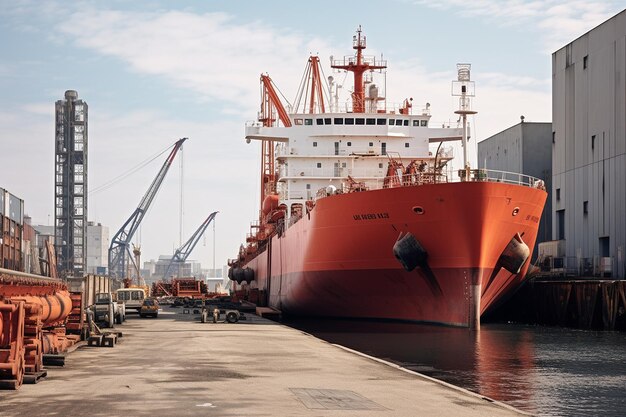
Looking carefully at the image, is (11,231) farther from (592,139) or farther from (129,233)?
(129,233)

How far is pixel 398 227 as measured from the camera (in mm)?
32969

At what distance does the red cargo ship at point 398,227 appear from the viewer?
3188cm

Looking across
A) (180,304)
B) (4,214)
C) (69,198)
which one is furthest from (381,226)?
(69,198)

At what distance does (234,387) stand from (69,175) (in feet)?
265

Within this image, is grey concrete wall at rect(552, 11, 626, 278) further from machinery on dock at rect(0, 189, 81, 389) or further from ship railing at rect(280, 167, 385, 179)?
machinery on dock at rect(0, 189, 81, 389)

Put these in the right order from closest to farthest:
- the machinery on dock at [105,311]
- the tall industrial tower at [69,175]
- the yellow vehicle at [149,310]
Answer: the machinery on dock at [105,311] → the yellow vehicle at [149,310] → the tall industrial tower at [69,175]

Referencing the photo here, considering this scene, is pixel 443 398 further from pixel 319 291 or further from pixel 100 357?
pixel 319 291

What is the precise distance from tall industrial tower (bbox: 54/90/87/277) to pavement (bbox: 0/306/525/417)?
231 feet

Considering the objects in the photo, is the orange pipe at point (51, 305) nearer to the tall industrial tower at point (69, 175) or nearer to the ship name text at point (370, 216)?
the ship name text at point (370, 216)

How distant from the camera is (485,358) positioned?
24.1m

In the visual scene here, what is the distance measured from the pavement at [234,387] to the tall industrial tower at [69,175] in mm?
70437

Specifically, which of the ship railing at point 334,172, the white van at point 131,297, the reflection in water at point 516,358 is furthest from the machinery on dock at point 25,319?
the ship railing at point 334,172

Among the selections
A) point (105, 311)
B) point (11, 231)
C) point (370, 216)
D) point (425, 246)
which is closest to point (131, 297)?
point (105, 311)

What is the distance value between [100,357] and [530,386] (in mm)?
9466
